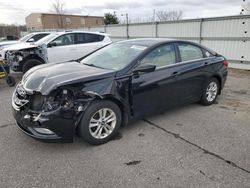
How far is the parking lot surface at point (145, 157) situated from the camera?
100 inches

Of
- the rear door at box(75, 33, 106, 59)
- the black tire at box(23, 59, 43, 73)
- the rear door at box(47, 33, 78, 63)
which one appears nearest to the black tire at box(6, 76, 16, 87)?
the black tire at box(23, 59, 43, 73)

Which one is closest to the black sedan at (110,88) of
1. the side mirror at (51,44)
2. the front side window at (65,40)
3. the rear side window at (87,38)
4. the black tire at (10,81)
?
the black tire at (10,81)

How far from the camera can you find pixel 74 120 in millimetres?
2986

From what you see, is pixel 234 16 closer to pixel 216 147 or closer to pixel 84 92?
pixel 216 147

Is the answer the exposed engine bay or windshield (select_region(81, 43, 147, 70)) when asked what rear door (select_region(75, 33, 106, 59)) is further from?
windshield (select_region(81, 43, 147, 70))

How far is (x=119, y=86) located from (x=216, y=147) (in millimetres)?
1698

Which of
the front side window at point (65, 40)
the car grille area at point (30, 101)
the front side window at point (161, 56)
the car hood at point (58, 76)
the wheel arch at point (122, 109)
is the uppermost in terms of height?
the front side window at point (65, 40)

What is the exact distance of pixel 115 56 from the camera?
159 inches

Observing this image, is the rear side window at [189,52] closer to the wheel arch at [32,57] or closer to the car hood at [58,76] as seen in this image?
the car hood at [58,76]

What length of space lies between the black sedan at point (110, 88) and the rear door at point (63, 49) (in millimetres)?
4014

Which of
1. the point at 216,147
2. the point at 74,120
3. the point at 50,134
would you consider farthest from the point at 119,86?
the point at 216,147

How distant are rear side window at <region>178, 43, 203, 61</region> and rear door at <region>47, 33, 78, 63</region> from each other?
5179mm

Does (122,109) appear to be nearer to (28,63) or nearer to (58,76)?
(58,76)

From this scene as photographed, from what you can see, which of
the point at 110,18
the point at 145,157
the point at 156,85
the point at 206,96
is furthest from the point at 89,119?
the point at 110,18
